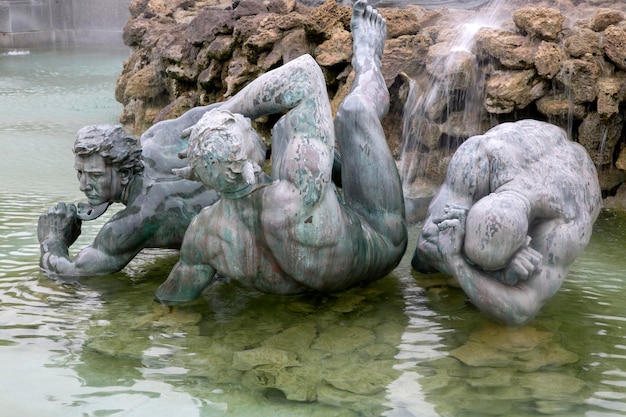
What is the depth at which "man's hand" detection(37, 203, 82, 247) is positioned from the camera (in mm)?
4324

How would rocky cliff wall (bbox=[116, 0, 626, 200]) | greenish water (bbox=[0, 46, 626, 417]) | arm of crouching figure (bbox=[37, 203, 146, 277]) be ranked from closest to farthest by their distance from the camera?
greenish water (bbox=[0, 46, 626, 417]) → arm of crouching figure (bbox=[37, 203, 146, 277]) → rocky cliff wall (bbox=[116, 0, 626, 200])

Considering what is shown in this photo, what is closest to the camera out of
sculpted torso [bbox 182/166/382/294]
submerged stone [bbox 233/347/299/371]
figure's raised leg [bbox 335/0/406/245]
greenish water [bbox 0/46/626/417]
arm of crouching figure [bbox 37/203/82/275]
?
greenish water [bbox 0/46/626/417]

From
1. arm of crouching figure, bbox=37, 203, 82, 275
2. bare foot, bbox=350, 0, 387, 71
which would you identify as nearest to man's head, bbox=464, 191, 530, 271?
bare foot, bbox=350, 0, 387, 71

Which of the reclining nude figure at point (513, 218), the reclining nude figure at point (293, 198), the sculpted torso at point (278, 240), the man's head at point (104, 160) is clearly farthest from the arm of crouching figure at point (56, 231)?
the reclining nude figure at point (513, 218)

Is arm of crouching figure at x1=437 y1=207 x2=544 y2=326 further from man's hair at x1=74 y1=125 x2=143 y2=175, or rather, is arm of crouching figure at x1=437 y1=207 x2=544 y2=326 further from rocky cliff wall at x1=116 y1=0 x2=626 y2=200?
rocky cliff wall at x1=116 y1=0 x2=626 y2=200

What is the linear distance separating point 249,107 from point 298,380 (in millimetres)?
1083

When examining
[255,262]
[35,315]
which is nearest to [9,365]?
[35,315]

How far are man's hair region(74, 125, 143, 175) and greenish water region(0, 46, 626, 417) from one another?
583 millimetres

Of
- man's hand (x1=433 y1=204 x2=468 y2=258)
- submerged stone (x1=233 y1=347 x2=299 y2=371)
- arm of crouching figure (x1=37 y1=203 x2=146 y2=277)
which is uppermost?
man's hand (x1=433 y1=204 x2=468 y2=258)

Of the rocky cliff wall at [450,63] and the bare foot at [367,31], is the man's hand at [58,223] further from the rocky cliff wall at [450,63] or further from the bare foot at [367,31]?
the rocky cliff wall at [450,63]

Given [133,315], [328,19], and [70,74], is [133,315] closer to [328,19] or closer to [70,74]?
[328,19]

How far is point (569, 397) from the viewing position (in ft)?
10.2

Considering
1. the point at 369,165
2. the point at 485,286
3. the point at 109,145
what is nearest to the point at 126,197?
the point at 109,145

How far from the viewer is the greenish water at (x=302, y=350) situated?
3.11 m
